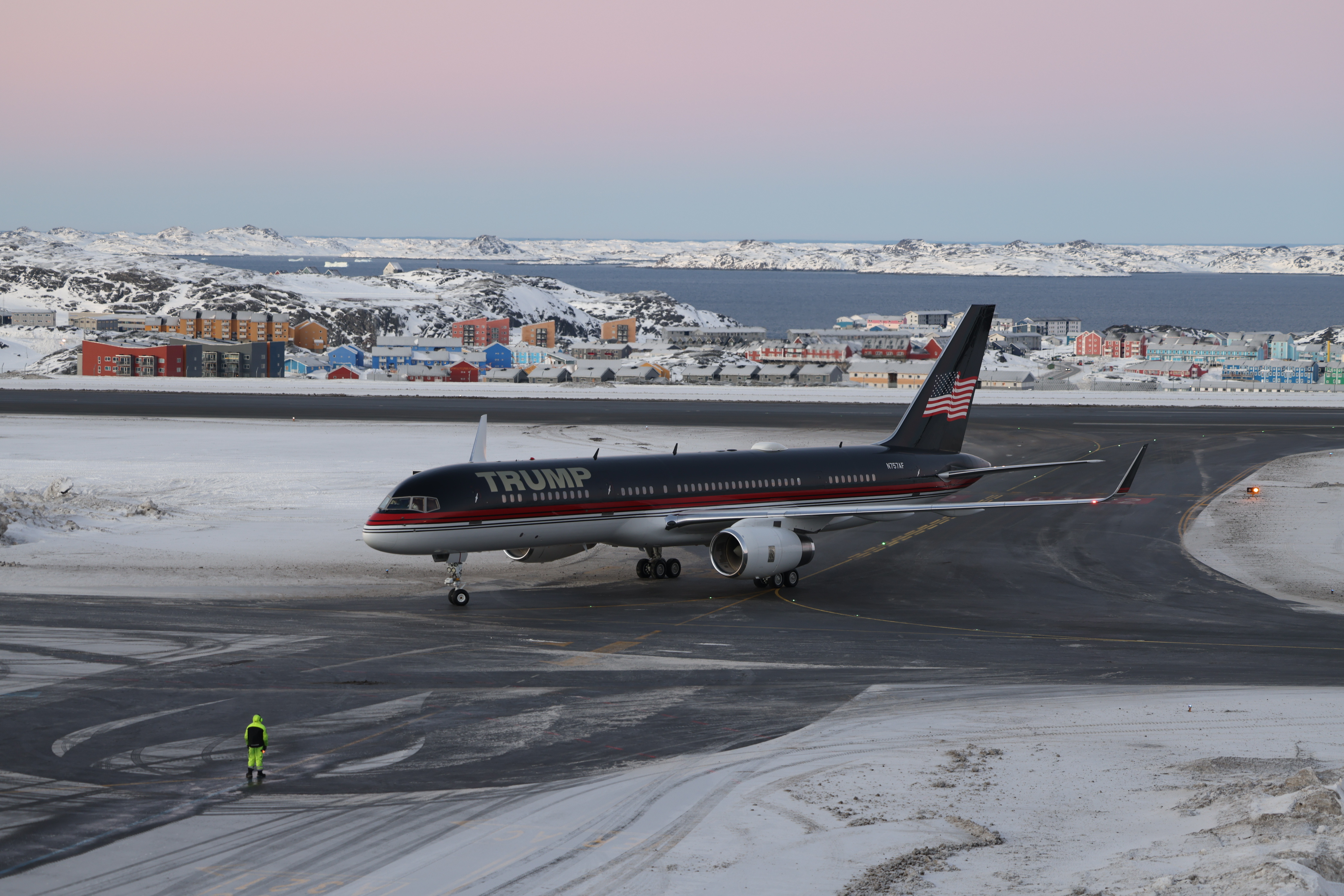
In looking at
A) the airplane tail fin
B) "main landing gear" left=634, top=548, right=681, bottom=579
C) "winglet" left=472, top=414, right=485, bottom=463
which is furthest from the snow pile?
the airplane tail fin

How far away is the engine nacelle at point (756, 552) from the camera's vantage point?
1686 inches

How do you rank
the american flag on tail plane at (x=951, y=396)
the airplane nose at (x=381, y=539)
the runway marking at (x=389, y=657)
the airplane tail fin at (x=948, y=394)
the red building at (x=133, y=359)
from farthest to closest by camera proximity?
the red building at (x=133, y=359)
the american flag on tail plane at (x=951, y=396)
the airplane tail fin at (x=948, y=394)
the airplane nose at (x=381, y=539)
the runway marking at (x=389, y=657)

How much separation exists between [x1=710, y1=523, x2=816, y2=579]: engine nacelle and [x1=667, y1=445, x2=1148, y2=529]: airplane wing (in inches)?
31.7

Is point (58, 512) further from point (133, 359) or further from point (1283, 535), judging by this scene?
point (133, 359)

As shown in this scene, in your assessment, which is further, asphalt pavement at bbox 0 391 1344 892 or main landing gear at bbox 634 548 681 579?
main landing gear at bbox 634 548 681 579

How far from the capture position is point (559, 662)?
33.8m

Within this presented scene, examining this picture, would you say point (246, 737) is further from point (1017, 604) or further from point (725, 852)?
point (1017, 604)

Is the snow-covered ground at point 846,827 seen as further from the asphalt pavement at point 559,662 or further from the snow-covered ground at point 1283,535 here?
the snow-covered ground at point 1283,535

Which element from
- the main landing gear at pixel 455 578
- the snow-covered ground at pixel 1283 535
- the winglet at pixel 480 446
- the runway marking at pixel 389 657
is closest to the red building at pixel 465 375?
the snow-covered ground at pixel 1283 535

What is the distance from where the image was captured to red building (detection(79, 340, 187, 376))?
632ft

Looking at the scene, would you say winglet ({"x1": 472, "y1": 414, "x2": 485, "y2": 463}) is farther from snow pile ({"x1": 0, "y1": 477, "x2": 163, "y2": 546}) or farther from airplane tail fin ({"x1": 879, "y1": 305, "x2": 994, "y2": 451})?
airplane tail fin ({"x1": 879, "y1": 305, "x2": 994, "y2": 451})

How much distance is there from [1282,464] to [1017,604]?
45.7 m

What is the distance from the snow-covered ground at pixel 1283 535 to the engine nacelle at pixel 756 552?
1670cm

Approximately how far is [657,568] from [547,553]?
4.19 m
